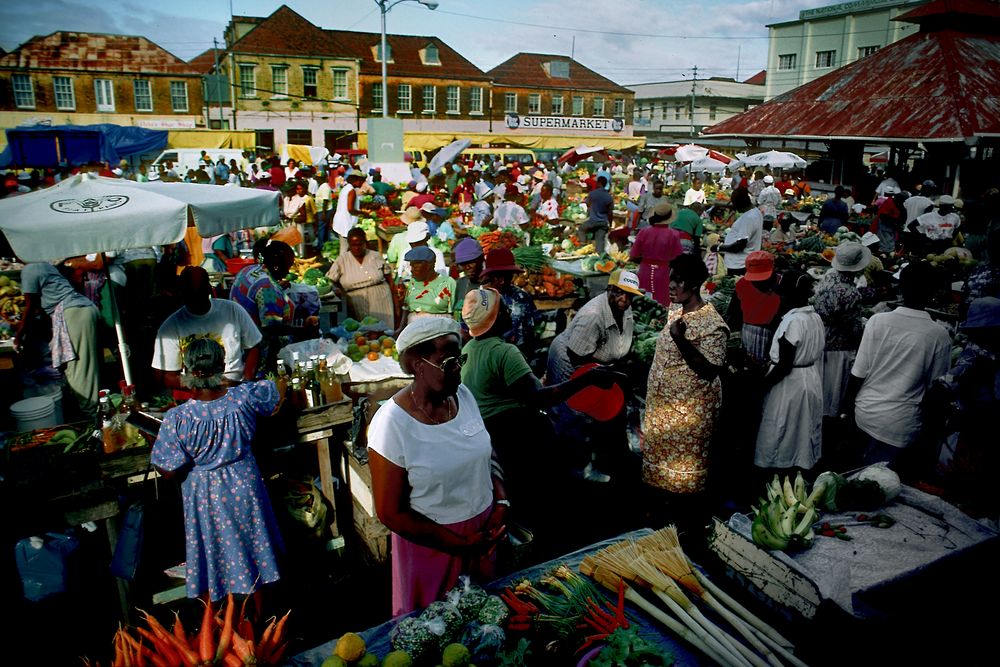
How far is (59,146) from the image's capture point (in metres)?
20.9

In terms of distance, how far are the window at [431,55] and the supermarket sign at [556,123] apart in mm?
7142

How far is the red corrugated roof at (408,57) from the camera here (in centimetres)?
4406

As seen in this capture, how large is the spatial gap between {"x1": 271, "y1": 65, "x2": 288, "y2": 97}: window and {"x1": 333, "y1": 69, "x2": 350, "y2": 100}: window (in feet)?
10.2

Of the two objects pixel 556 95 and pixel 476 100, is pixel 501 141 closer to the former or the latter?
pixel 476 100

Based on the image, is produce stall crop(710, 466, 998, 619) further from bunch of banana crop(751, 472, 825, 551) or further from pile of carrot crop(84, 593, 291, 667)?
pile of carrot crop(84, 593, 291, 667)

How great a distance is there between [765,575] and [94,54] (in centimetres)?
4937

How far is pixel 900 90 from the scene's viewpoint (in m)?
6.33

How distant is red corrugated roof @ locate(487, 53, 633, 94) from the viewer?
165ft

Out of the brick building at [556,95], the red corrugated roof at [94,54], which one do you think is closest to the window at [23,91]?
the red corrugated roof at [94,54]

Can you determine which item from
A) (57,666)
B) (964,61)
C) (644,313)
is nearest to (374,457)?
(57,666)

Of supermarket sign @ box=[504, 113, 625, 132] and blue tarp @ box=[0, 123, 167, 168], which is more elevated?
supermarket sign @ box=[504, 113, 625, 132]

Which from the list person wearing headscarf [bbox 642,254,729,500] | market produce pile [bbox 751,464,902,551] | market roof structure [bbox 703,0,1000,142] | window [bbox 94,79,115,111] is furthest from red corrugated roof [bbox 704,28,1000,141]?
window [bbox 94,79,115,111]

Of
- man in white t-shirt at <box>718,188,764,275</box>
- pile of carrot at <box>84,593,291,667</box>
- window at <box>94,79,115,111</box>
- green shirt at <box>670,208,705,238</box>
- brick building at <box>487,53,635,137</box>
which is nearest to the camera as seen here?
pile of carrot at <box>84,593,291,667</box>

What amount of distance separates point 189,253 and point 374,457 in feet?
24.6
